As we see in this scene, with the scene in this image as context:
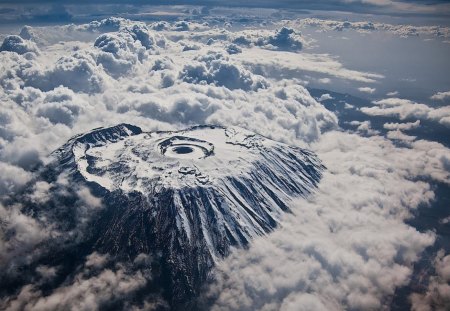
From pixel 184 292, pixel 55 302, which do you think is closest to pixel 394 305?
pixel 184 292

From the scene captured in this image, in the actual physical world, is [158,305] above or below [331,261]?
below

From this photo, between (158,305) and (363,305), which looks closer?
(363,305)

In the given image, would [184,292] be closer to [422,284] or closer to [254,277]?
[254,277]

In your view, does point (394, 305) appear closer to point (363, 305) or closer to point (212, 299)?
point (363, 305)

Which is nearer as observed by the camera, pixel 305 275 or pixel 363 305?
pixel 363 305

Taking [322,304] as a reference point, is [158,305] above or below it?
below

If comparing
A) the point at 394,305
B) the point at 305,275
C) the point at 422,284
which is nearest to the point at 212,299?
the point at 305,275

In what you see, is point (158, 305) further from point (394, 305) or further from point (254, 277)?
point (394, 305)

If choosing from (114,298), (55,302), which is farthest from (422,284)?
(55,302)
